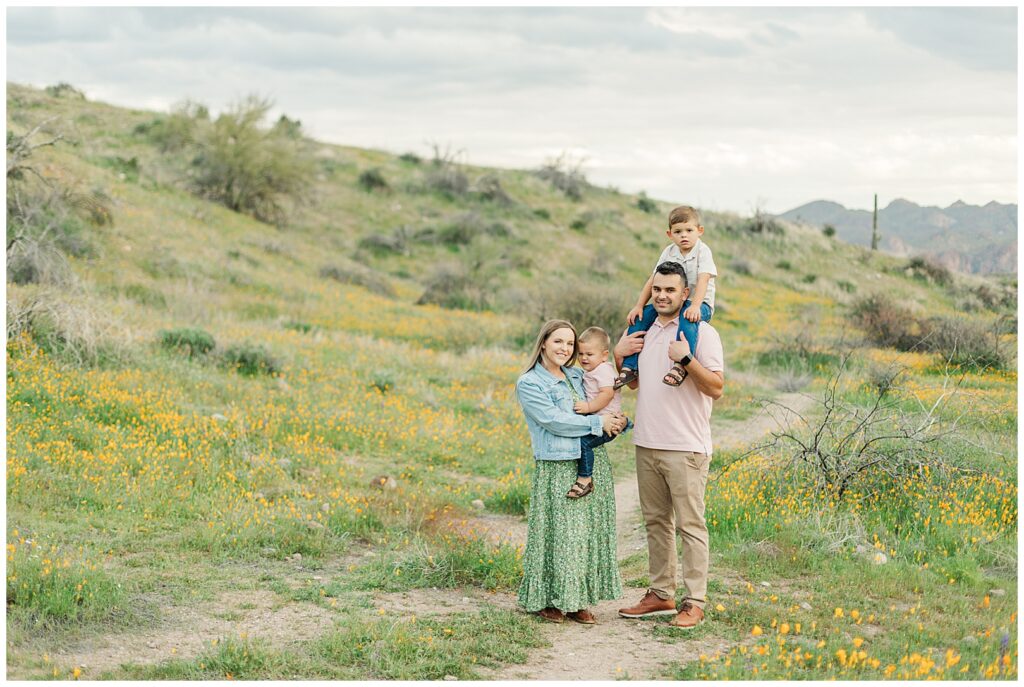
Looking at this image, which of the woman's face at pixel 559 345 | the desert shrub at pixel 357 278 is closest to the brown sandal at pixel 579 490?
the woman's face at pixel 559 345

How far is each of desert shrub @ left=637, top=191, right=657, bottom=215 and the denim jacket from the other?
136ft

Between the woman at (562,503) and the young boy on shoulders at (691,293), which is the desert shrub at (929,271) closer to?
the young boy on shoulders at (691,293)

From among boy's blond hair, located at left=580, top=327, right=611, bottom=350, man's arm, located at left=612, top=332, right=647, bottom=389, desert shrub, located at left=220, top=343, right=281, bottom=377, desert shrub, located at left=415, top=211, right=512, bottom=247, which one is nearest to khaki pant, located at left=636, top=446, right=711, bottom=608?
man's arm, located at left=612, top=332, right=647, bottom=389

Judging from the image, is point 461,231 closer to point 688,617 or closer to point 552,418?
point 552,418

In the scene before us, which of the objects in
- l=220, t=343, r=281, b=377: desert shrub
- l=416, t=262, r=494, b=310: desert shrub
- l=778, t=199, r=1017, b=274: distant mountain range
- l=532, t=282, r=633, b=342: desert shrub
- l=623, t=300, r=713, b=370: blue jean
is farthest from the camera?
l=416, t=262, r=494, b=310: desert shrub

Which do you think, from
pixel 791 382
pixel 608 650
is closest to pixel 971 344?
pixel 791 382

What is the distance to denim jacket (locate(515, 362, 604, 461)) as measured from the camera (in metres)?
5.46

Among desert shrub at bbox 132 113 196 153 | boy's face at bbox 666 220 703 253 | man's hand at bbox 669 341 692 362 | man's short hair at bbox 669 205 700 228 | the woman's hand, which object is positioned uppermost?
desert shrub at bbox 132 113 196 153

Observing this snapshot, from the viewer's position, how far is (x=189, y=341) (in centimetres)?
1311

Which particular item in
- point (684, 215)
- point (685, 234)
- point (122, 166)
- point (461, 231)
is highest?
point (122, 166)

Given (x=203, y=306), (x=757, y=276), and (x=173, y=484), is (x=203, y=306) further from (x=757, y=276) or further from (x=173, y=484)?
(x=757, y=276)

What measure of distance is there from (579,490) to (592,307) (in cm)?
1305

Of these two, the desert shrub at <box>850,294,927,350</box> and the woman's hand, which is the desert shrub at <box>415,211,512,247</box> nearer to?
the desert shrub at <box>850,294,927,350</box>

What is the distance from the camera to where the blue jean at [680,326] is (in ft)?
17.7
